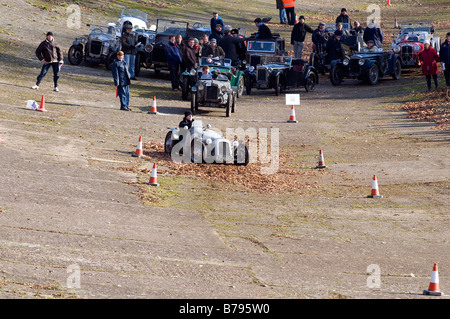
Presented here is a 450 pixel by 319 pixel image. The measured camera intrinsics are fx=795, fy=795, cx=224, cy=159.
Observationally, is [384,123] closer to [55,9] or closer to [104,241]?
[104,241]

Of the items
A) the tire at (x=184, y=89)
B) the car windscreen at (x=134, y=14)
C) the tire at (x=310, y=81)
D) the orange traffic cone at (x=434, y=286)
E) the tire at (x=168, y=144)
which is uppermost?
the car windscreen at (x=134, y=14)

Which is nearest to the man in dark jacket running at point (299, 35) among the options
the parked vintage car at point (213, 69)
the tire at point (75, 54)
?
the parked vintage car at point (213, 69)

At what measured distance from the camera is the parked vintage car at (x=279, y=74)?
28875 millimetres

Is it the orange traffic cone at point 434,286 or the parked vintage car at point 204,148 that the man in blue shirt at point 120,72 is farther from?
the orange traffic cone at point 434,286

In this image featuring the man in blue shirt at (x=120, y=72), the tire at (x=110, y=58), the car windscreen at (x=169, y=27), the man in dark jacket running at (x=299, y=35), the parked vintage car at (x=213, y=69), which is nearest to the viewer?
the man in blue shirt at (x=120, y=72)

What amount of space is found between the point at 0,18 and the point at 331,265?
95.8ft

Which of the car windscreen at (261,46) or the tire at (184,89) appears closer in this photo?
the tire at (184,89)

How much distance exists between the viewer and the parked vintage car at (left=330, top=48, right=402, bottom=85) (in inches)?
1208

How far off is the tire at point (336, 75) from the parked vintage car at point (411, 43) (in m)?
3.24

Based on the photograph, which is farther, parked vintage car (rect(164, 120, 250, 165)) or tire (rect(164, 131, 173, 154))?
tire (rect(164, 131, 173, 154))

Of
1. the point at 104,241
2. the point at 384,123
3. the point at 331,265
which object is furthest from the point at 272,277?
the point at 384,123

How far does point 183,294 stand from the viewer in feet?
32.9

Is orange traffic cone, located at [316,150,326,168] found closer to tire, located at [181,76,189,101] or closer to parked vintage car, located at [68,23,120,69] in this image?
tire, located at [181,76,189,101]

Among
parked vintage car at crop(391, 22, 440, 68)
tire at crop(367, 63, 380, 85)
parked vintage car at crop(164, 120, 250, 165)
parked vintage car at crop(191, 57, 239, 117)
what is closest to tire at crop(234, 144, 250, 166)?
parked vintage car at crop(164, 120, 250, 165)
